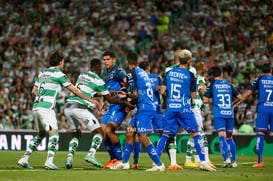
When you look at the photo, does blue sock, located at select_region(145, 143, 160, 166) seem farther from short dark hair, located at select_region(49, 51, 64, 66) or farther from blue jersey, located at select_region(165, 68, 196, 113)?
short dark hair, located at select_region(49, 51, 64, 66)

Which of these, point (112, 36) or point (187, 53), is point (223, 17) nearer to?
point (112, 36)

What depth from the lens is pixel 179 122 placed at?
1274 centimetres

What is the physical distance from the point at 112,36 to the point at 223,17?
221 inches

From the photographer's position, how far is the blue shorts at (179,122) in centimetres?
1260

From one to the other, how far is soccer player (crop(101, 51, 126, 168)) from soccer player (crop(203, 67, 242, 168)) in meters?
2.27

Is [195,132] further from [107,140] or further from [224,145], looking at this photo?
[107,140]

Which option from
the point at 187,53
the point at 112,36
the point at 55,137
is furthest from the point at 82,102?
the point at 112,36

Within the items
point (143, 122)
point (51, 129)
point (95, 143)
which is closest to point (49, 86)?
point (51, 129)

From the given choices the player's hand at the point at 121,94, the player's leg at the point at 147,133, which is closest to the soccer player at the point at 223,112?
the player's hand at the point at 121,94

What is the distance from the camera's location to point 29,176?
10.8 meters

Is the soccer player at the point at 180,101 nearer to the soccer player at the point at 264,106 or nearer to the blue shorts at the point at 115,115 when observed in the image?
the blue shorts at the point at 115,115

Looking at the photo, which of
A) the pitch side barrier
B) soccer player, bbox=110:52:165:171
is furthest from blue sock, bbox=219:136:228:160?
the pitch side barrier

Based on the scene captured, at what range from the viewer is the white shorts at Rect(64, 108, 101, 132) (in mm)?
13047

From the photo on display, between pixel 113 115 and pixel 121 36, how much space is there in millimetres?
16537
